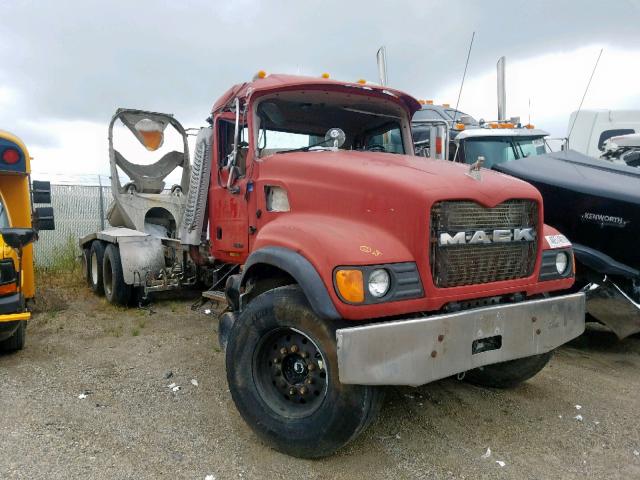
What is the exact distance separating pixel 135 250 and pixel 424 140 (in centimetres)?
429

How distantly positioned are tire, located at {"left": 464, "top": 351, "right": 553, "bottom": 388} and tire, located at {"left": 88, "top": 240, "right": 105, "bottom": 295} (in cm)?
596

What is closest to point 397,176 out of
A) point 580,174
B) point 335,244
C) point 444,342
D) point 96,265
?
point 335,244

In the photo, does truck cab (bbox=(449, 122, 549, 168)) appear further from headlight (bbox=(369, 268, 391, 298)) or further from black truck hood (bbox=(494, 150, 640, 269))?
headlight (bbox=(369, 268, 391, 298))

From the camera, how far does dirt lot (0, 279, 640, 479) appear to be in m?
3.12

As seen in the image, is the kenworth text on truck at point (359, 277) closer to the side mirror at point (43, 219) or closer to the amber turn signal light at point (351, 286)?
the amber turn signal light at point (351, 286)

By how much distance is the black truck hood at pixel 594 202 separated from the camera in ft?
16.3

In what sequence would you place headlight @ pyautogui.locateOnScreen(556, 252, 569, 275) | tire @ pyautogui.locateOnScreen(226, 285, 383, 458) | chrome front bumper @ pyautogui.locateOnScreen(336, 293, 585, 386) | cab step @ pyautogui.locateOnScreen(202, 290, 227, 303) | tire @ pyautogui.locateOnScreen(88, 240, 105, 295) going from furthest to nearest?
tire @ pyautogui.locateOnScreen(88, 240, 105, 295), cab step @ pyautogui.locateOnScreen(202, 290, 227, 303), headlight @ pyautogui.locateOnScreen(556, 252, 569, 275), tire @ pyautogui.locateOnScreen(226, 285, 383, 458), chrome front bumper @ pyautogui.locateOnScreen(336, 293, 585, 386)

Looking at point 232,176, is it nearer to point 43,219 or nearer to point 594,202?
point 43,219

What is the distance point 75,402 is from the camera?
158 inches

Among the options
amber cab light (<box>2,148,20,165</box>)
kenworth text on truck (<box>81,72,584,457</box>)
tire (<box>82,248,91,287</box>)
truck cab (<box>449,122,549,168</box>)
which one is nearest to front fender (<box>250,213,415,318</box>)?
kenworth text on truck (<box>81,72,584,457</box>)

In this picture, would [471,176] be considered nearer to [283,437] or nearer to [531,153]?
[283,437]

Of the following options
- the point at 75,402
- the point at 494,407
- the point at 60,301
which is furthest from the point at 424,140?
the point at 60,301

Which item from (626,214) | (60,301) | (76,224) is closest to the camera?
(626,214)

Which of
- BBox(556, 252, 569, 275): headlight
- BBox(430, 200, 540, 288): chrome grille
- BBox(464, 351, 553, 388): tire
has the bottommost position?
BBox(464, 351, 553, 388): tire
